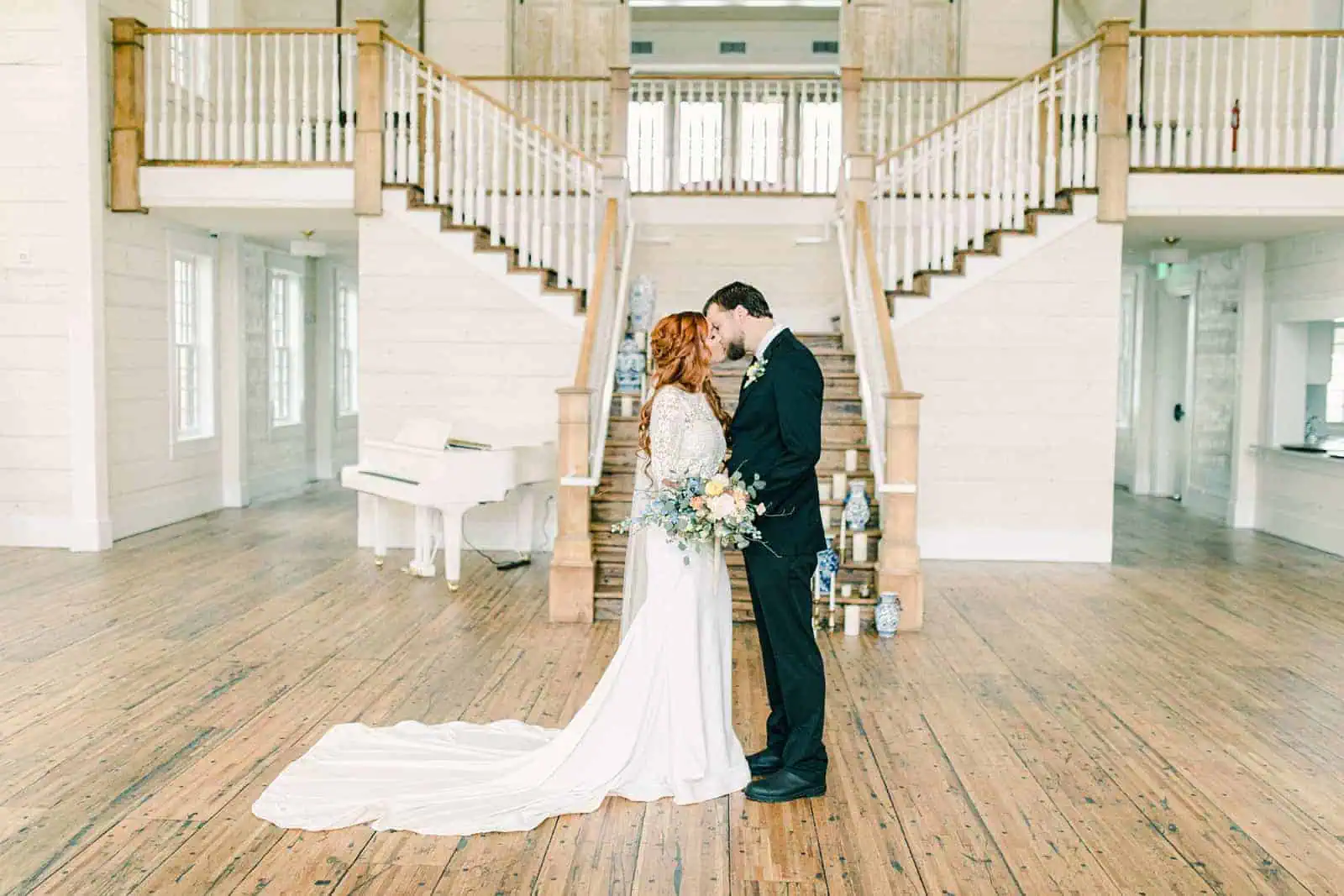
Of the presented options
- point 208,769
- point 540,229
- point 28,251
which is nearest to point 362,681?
point 208,769

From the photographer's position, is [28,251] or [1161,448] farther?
[1161,448]

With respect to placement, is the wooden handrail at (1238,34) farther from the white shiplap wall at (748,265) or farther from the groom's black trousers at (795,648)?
the groom's black trousers at (795,648)

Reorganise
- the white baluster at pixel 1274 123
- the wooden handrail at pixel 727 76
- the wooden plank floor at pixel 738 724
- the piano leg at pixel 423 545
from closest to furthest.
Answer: the wooden plank floor at pixel 738 724 < the piano leg at pixel 423 545 < the white baluster at pixel 1274 123 < the wooden handrail at pixel 727 76

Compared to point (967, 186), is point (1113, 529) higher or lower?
lower

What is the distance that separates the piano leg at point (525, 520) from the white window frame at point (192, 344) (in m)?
3.53

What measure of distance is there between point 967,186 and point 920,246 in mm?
1524

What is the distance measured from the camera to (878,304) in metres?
7.74

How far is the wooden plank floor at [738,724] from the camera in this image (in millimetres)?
3475

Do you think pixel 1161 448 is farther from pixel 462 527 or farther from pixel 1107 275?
pixel 462 527

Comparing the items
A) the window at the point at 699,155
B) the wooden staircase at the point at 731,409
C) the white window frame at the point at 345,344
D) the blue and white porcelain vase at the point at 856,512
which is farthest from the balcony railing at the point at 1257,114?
the white window frame at the point at 345,344

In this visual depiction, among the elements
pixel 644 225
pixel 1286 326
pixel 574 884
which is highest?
pixel 644 225

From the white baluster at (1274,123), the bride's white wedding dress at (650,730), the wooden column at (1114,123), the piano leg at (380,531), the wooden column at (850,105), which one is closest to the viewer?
the bride's white wedding dress at (650,730)

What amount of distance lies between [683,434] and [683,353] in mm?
272

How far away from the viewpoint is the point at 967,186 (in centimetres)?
1047
